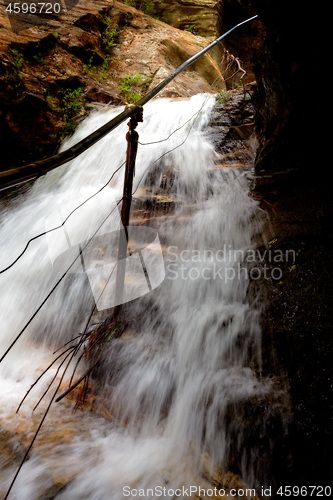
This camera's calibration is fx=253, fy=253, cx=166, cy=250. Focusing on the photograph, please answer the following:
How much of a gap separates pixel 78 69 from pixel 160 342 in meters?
7.48

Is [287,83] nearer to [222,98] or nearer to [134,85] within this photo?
[222,98]

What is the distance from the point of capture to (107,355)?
2.24 metres

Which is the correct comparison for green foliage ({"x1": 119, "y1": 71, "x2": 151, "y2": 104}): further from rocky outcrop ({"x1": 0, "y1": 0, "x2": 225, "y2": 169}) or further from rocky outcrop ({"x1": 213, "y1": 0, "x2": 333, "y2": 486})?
rocky outcrop ({"x1": 213, "y1": 0, "x2": 333, "y2": 486})

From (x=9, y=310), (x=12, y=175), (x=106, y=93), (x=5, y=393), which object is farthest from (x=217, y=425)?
(x=106, y=93)

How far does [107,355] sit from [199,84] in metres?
9.75

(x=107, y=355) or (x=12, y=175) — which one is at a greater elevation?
(x=12, y=175)

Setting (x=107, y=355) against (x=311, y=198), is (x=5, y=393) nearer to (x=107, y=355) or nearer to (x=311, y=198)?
(x=107, y=355)
